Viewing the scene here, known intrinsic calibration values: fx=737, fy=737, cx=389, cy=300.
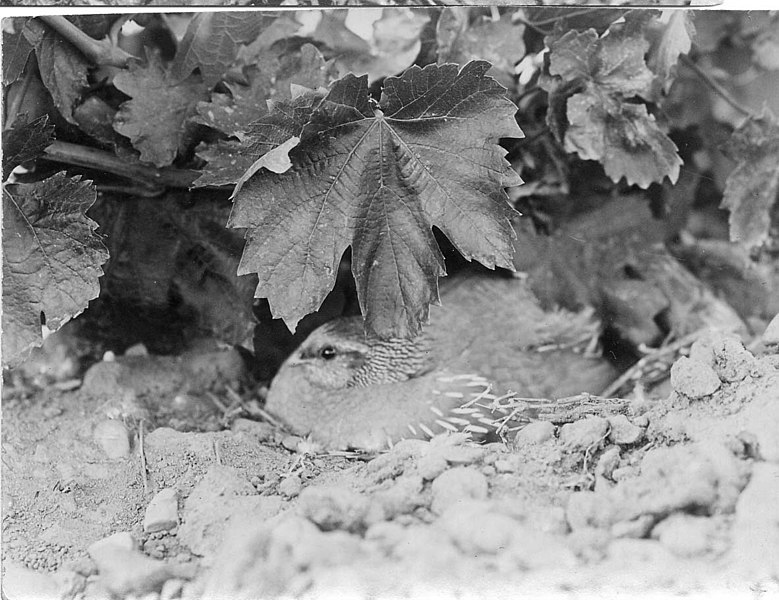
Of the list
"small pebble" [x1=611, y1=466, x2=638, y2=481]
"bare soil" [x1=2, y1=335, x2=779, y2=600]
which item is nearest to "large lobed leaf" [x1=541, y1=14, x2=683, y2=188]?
"bare soil" [x1=2, y1=335, x2=779, y2=600]

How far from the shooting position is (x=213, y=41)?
30.7 inches

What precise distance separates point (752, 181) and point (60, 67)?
2.56 ft

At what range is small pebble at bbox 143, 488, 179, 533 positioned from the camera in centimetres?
67

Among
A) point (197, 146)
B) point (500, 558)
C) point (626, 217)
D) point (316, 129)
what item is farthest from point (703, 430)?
point (197, 146)

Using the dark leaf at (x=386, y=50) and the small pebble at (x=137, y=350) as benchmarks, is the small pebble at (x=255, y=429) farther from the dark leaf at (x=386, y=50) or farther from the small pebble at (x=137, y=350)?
the dark leaf at (x=386, y=50)

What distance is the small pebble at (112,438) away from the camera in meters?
0.73

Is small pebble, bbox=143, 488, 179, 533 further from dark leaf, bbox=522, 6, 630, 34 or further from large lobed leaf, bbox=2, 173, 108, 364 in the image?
dark leaf, bbox=522, 6, 630, 34

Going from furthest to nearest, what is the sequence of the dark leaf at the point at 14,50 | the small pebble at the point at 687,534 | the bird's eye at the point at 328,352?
the bird's eye at the point at 328,352 < the dark leaf at the point at 14,50 < the small pebble at the point at 687,534

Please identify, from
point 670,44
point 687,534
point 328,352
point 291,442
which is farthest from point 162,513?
point 670,44

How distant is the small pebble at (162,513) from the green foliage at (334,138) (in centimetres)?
20

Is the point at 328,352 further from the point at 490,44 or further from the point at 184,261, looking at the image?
the point at 490,44

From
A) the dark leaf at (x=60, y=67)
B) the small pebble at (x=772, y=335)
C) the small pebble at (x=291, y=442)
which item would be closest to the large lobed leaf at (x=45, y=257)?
the dark leaf at (x=60, y=67)

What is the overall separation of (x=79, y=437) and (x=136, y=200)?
0.87 feet

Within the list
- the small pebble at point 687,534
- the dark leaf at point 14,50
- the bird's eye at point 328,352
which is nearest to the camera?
the small pebble at point 687,534
